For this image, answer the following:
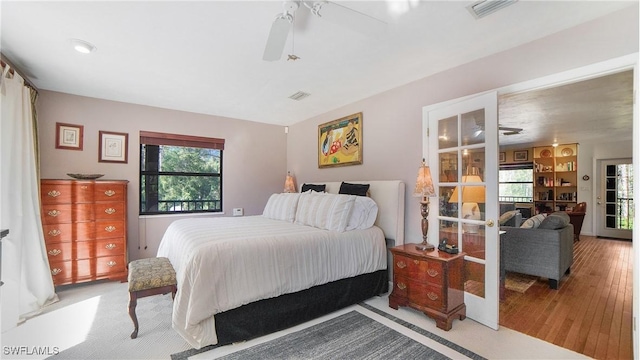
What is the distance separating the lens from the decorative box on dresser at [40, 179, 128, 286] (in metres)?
3.16

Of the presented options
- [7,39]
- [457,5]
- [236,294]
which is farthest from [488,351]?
[7,39]

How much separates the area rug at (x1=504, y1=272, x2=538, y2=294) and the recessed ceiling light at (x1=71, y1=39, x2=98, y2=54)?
4908mm

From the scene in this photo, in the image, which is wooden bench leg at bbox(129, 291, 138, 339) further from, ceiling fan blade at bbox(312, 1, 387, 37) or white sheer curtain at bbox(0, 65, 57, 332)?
ceiling fan blade at bbox(312, 1, 387, 37)

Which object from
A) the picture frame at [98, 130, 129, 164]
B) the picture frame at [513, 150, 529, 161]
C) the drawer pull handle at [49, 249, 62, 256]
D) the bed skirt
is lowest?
the bed skirt

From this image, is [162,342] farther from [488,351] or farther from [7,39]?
[7,39]

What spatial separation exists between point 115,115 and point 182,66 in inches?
72.5

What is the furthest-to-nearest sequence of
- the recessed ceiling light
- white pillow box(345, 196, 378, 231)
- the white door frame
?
white pillow box(345, 196, 378, 231), the recessed ceiling light, the white door frame

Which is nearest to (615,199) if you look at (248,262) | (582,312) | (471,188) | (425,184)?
(582,312)

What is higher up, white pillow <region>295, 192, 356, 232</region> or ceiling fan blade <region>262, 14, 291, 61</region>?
ceiling fan blade <region>262, 14, 291, 61</region>

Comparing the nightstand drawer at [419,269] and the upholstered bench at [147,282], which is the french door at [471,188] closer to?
the nightstand drawer at [419,269]

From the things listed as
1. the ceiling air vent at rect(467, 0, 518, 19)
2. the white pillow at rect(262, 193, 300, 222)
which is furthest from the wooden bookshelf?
the ceiling air vent at rect(467, 0, 518, 19)

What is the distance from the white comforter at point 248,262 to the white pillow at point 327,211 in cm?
12

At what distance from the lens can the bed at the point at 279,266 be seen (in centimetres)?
200

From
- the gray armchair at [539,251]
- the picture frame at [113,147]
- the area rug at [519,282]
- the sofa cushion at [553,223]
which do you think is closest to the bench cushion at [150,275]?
the picture frame at [113,147]
